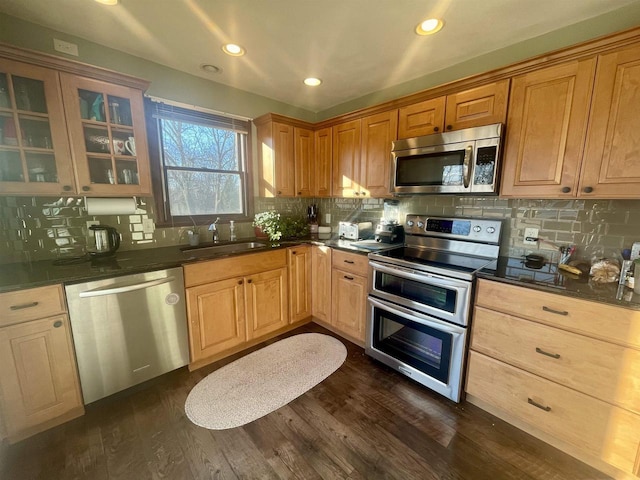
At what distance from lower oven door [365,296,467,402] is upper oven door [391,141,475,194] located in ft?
3.36

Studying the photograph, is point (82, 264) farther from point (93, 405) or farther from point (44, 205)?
point (93, 405)

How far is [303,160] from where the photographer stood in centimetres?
315

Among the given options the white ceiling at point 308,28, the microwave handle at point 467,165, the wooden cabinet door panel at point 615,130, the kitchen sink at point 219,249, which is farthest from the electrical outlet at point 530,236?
the kitchen sink at point 219,249

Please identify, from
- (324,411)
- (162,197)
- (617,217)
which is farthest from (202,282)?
(617,217)

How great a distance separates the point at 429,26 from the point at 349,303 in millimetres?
2278

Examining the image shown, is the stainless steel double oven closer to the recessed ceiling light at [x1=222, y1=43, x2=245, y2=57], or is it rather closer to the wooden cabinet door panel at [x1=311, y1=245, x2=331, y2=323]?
the wooden cabinet door panel at [x1=311, y1=245, x2=331, y2=323]

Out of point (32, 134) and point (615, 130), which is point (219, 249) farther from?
point (615, 130)

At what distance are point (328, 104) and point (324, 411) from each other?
10.8 feet

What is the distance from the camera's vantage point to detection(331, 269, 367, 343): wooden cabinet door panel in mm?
2441

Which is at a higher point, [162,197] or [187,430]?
[162,197]

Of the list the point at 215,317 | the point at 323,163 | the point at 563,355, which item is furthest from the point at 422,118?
the point at 215,317

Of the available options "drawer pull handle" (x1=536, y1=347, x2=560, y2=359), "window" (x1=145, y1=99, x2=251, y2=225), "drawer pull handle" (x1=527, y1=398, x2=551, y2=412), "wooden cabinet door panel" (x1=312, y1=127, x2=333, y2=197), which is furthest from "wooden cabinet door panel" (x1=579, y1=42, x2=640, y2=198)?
"window" (x1=145, y1=99, x2=251, y2=225)

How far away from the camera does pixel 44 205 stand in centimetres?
191

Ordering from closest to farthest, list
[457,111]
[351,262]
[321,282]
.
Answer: [457,111], [351,262], [321,282]
